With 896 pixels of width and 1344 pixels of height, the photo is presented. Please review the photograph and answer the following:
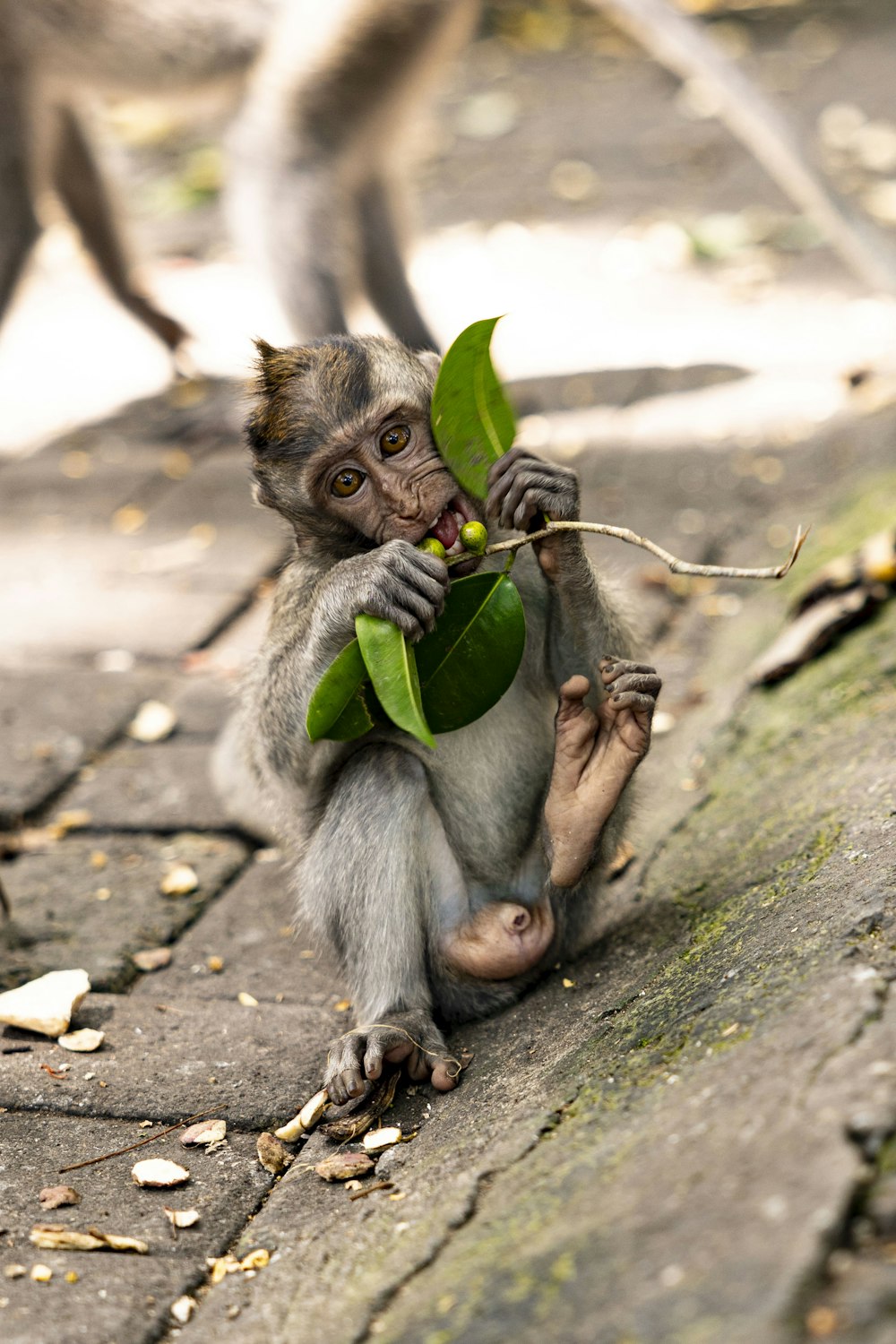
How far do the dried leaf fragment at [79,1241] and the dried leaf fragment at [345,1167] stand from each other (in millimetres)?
294

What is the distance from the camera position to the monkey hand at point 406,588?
8.01ft

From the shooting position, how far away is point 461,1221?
195cm

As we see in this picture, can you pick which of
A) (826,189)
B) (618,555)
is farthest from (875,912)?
(826,189)

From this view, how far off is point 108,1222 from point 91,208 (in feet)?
16.1

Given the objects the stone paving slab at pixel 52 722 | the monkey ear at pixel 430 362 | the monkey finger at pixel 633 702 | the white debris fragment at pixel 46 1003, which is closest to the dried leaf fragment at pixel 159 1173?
the white debris fragment at pixel 46 1003

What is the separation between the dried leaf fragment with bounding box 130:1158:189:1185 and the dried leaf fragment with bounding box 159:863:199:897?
1.15 m

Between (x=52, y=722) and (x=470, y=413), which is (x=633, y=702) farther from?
(x=52, y=722)

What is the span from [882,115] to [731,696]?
6.14 meters

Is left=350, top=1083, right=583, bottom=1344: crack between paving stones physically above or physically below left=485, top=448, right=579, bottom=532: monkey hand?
below

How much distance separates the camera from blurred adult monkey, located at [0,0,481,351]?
17.7 feet

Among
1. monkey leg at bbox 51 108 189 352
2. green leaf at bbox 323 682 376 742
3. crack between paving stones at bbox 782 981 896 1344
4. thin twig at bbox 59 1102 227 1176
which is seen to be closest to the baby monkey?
green leaf at bbox 323 682 376 742

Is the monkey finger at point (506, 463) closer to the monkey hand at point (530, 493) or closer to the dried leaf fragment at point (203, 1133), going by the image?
the monkey hand at point (530, 493)

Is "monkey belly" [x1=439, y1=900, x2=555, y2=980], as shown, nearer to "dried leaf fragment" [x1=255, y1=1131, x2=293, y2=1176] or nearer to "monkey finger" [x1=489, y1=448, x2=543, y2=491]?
"dried leaf fragment" [x1=255, y1=1131, x2=293, y2=1176]

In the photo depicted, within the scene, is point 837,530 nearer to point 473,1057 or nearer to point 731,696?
point 731,696
